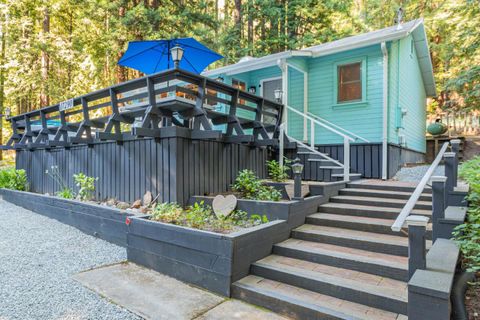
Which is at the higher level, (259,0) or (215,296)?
(259,0)

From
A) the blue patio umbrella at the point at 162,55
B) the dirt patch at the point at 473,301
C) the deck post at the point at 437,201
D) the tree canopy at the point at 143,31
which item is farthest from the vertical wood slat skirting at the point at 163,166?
the tree canopy at the point at 143,31

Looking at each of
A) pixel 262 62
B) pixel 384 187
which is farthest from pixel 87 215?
pixel 262 62

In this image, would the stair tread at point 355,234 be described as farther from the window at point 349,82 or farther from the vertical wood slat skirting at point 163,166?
the window at point 349,82

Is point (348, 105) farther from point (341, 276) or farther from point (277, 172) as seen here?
point (341, 276)

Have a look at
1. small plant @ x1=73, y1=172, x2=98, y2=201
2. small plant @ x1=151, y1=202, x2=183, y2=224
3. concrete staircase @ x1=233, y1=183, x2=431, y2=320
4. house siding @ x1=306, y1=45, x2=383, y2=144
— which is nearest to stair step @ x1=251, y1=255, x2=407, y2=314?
concrete staircase @ x1=233, y1=183, x2=431, y2=320

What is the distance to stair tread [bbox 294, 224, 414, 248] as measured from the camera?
340 centimetres

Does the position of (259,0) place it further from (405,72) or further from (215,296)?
(215,296)

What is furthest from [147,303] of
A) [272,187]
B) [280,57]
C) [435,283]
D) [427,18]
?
[427,18]

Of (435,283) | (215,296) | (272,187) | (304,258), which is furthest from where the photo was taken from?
(272,187)

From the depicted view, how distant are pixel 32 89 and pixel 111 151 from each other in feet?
37.4

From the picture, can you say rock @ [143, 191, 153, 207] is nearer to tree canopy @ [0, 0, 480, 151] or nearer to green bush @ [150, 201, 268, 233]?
green bush @ [150, 201, 268, 233]

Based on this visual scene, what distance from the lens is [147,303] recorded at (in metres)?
2.91

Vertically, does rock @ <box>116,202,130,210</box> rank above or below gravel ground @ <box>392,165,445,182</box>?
below

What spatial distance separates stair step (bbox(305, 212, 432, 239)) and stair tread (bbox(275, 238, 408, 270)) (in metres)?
0.47
